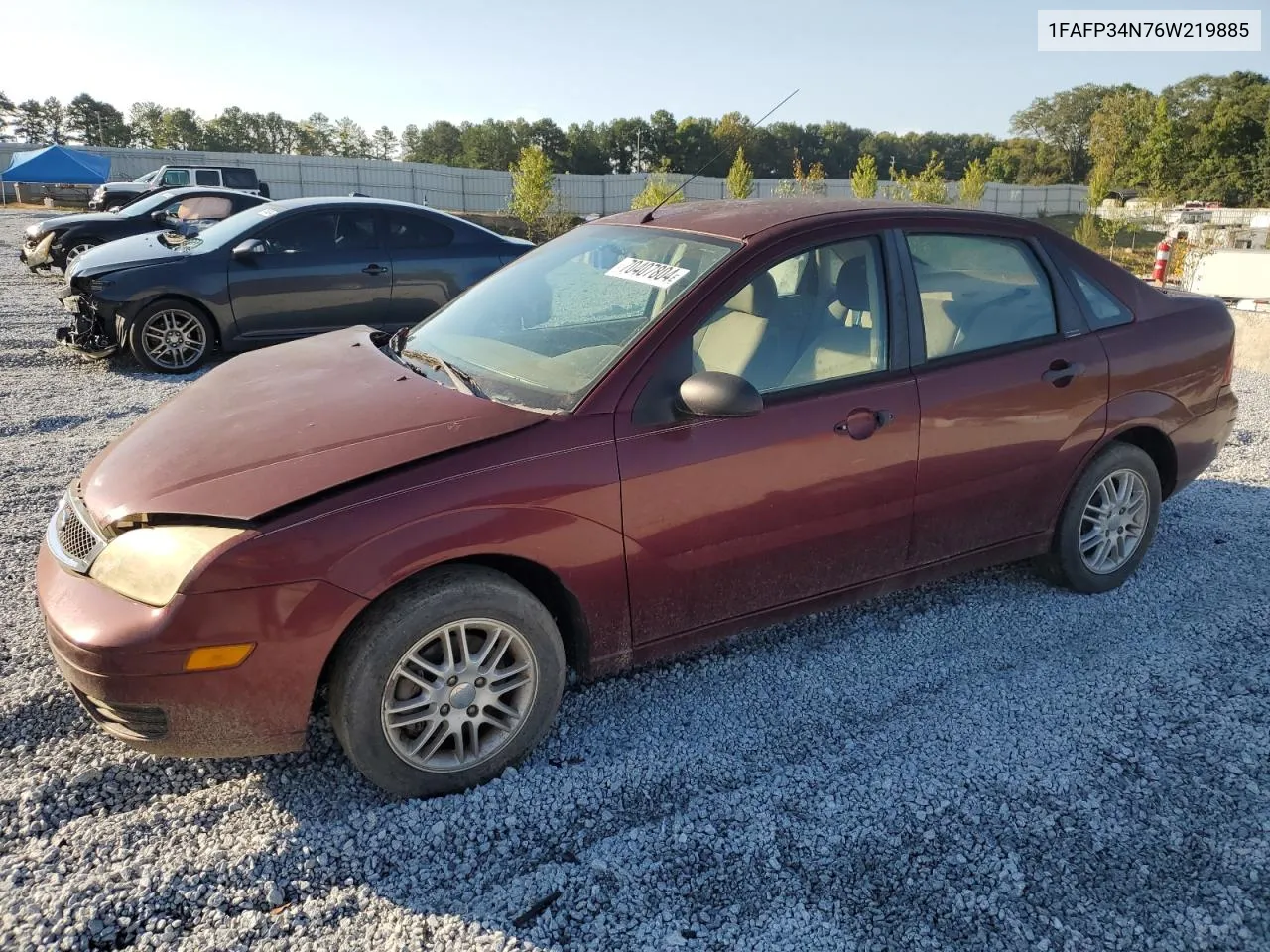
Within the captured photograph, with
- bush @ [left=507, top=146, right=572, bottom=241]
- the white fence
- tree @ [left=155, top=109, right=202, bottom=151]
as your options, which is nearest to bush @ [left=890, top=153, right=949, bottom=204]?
the white fence

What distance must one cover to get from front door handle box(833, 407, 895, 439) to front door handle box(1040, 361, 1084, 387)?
889mm

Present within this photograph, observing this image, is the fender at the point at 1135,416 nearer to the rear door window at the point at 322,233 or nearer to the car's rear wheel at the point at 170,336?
the rear door window at the point at 322,233

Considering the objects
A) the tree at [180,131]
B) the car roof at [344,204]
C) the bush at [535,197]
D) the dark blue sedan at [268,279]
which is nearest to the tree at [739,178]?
the bush at [535,197]

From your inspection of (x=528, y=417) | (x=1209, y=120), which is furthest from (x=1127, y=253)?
(x=1209, y=120)

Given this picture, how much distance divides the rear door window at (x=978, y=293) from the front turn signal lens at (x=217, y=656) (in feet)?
8.56

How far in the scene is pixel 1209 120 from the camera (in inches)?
2901

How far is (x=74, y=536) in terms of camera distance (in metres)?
2.84

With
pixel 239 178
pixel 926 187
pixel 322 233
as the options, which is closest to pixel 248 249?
pixel 322 233

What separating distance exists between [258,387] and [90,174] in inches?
1496

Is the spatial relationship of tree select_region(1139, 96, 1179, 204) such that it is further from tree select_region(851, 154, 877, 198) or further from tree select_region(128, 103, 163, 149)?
tree select_region(128, 103, 163, 149)

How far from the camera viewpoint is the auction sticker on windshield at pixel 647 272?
332 cm

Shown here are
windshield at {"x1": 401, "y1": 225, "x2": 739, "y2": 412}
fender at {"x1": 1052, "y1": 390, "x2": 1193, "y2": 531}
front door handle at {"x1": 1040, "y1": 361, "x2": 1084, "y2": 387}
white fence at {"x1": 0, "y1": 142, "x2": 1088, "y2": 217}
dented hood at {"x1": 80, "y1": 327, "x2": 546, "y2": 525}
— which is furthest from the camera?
white fence at {"x1": 0, "y1": 142, "x2": 1088, "y2": 217}

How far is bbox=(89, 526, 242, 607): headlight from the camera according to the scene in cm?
243

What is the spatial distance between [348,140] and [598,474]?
310 feet
